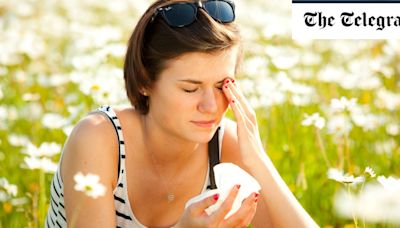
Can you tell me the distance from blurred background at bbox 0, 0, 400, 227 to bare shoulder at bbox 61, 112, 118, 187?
9.2 inches

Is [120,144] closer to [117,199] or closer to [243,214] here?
[117,199]

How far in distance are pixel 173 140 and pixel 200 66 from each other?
29 cm

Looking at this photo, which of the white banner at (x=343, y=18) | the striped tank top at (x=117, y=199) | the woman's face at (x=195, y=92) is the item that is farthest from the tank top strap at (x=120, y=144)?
the white banner at (x=343, y=18)

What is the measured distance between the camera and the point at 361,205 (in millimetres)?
2182

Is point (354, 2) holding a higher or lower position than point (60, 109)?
higher

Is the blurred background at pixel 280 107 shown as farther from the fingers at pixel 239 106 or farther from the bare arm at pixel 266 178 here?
the fingers at pixel 239 106

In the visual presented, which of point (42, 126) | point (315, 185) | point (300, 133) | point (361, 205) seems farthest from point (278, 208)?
point (42, 126)

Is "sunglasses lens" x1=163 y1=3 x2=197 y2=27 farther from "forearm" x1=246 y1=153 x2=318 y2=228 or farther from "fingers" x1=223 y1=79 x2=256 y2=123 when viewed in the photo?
"forearm" x1=246 y1=153 x2=318 y2=228

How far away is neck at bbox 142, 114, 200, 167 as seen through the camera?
90.1 inches

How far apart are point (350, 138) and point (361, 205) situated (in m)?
1.15

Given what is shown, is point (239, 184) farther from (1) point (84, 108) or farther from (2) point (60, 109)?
(2) point (60, 109)

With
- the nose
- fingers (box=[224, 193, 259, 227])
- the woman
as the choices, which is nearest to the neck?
the woman

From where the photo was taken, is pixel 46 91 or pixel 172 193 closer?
pixel 172 193

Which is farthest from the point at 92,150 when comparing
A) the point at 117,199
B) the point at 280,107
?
the point at 280,107
